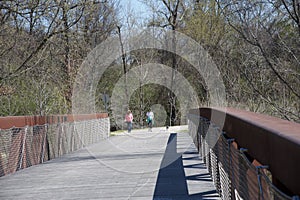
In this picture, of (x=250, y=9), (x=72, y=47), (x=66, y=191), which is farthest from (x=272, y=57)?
(x=72, y=47)

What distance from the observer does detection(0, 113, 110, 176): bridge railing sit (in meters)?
11.7

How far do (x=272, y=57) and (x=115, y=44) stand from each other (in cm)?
3062

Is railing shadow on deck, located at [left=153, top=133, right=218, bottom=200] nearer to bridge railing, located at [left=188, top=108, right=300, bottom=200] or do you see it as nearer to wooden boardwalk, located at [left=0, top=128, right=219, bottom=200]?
wooden boardwalk, located at [left=0, top=128, right=219, bottom=200]

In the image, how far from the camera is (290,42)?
1105 cm

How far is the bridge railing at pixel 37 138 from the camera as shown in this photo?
1167 centimetres

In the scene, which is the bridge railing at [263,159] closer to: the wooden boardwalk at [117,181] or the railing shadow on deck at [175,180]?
the railing shadow on deck at [175,180]

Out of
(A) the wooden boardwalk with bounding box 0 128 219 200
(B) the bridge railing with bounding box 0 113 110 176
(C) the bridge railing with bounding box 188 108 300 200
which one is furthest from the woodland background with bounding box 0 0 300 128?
(C) the bridge railing with bounding box 188 108 300 200

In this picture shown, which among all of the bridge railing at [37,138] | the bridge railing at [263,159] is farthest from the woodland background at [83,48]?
the bridge railing at [263,159]

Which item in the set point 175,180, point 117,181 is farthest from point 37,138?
point 175,180

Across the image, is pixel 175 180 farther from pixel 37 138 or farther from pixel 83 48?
pixel 83 48

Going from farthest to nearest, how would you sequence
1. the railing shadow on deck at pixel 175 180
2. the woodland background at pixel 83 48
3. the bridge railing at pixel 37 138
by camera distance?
1. the bridge railing at pixel 37 138
2. the woodland background at pixel 83 48
3. the railing shadow on deck at pixel 175 180

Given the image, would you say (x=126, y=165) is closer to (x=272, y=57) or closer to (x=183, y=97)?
(x=272, y=57)

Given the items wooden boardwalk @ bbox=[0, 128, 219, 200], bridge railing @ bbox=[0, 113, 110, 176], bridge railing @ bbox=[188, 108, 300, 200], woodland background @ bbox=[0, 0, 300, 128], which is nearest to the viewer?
bridge railing @ bbox=[188, 108, 300, 200]

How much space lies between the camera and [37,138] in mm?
14312
